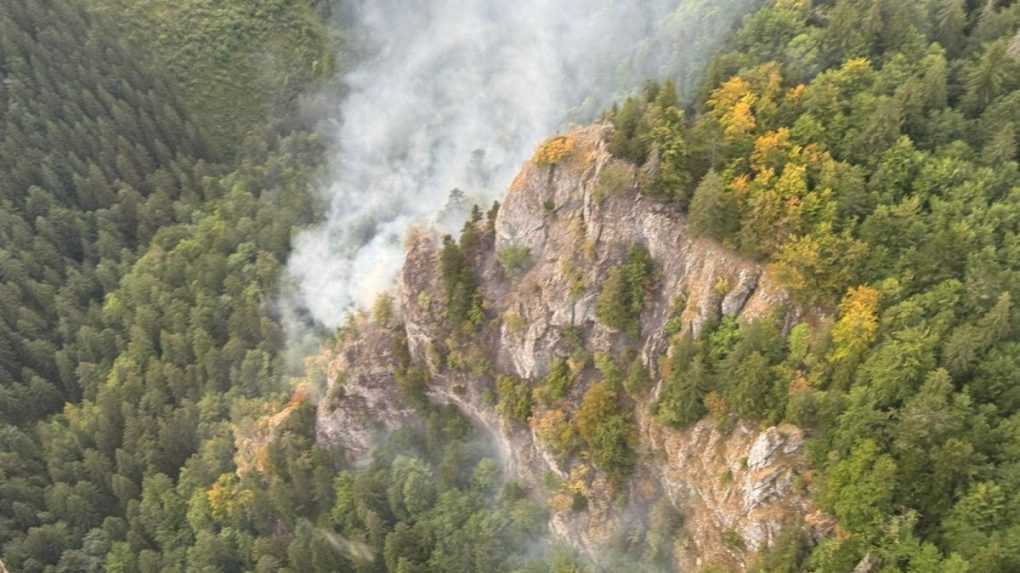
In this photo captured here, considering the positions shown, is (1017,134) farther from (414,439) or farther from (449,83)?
(449,83)

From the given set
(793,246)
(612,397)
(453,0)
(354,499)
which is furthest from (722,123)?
(453,0)

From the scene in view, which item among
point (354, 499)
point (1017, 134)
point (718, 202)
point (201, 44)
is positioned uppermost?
point (201, 44)

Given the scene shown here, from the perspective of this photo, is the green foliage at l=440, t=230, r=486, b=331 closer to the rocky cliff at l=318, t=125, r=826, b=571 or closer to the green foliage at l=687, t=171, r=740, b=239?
the rocky cliff at l=318, t=125, r=826, b=571

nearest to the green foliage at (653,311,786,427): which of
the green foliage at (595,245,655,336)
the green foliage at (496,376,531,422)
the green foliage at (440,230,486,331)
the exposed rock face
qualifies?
the green foliage at (595,245,655,336)

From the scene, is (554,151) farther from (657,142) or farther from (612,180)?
(657,142)

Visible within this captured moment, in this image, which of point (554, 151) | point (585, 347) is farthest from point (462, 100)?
point (585, 347)

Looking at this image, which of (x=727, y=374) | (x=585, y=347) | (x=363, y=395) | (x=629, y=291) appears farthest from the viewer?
(x=363, y=395)

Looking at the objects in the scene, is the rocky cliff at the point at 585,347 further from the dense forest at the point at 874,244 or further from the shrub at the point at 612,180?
the dense forest at the point at 874,244
